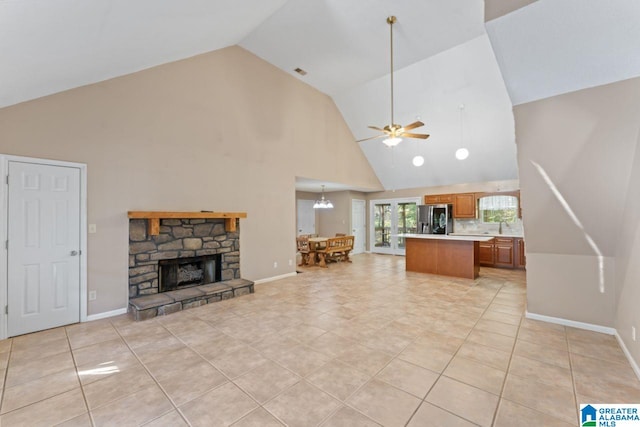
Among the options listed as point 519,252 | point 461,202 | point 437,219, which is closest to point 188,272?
point 437,219

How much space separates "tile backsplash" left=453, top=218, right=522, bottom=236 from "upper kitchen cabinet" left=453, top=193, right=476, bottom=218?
0.37 meters

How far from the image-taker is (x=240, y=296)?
480 centimetres

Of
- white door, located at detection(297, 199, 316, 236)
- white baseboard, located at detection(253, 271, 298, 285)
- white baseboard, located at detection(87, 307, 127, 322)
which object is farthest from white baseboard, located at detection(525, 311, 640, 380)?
white door, located at detection(297, 199, 316, 236)

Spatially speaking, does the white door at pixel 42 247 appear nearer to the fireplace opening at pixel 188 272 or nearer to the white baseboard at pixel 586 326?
the fireplace opening at pixel 188 272

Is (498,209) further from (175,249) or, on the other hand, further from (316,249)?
(175,249)

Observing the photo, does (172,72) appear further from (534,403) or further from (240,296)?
(534,403)

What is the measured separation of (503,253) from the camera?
719 centimetres

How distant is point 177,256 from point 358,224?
6892mm

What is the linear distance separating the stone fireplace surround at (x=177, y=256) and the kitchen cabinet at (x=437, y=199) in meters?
6.26

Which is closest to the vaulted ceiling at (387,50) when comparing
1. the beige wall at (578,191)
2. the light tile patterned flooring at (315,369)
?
the beige wall at (578,191)

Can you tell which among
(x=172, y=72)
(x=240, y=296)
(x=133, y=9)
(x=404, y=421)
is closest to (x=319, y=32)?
(x=172, y=72)

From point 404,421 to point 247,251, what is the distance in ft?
14.0

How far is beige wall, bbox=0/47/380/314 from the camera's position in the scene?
143 inches

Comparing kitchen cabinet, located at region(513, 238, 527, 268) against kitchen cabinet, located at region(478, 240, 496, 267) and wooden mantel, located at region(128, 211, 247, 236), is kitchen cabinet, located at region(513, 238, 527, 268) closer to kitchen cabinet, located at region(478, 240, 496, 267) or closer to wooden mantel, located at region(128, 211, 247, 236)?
kitchen cabinet, located at region(478, 240, 496, 267)
